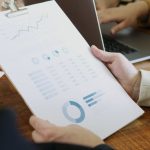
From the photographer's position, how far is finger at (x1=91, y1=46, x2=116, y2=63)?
0.89m

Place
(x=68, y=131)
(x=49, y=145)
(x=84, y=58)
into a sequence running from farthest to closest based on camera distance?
(x=84, y=58), (x=68, y=131), (x=49, y=145)

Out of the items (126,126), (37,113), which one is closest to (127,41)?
(126,126)

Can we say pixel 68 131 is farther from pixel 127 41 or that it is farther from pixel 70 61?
pixel 127 41

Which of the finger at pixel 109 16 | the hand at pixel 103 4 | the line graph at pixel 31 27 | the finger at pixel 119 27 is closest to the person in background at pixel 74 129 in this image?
the line graph at pixel 31 27

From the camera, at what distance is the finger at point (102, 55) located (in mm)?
889

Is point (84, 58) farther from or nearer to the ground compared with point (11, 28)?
nearer to the ground

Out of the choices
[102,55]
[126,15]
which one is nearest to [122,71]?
[102,55]

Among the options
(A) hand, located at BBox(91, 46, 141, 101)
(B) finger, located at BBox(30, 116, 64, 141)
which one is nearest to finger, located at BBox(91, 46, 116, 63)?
(A) hand, located at BBox(91, 46, 141, 101)

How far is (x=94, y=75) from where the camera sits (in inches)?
33.5

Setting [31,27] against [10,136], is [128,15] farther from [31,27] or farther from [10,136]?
[10,136]

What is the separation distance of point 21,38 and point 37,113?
20 cm

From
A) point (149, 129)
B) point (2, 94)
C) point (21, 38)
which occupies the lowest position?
point (149, 129)

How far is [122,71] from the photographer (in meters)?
0.92

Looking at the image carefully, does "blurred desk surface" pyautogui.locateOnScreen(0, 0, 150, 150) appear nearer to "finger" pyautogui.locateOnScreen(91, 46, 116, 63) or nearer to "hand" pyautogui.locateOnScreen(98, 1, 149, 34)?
"finger" pyautogui.locateOnScreen(91, 46, 116, 63)
